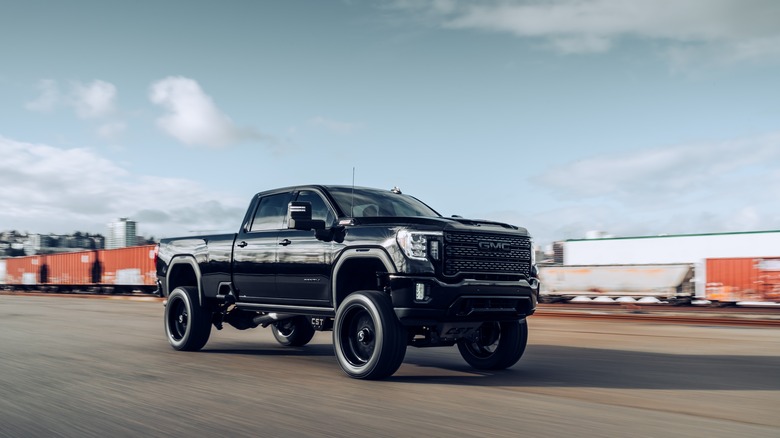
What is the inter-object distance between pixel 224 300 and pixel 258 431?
478 centimetres

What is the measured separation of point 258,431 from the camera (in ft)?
16.3

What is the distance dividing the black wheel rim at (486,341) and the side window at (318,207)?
2.09 meters

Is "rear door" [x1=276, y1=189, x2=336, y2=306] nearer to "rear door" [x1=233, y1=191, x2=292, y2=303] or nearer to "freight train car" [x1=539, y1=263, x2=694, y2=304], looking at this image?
"rear door" [x1=233, y1=191, x2=292, y2=303]

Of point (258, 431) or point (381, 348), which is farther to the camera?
point (381, 348)

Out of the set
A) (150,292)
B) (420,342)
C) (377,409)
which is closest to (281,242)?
(420,342)

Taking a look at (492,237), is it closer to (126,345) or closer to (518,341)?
(518,341)

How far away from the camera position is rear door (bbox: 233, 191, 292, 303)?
8773 millimetres

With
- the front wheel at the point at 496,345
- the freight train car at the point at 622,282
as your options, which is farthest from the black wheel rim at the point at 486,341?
the freight train car at the point at 622,282

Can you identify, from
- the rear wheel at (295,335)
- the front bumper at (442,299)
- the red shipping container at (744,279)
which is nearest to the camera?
the front bumper at (442,299)

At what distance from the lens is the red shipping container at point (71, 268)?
151ft

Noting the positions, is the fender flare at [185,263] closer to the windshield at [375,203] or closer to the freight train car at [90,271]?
the windshield at [375,203]

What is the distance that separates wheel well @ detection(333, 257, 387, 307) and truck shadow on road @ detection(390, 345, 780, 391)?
3.23ft

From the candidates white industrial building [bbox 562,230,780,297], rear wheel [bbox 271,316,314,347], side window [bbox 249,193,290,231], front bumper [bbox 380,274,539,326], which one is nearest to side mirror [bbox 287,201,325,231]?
front bumper [bbox 380,274,539,326]

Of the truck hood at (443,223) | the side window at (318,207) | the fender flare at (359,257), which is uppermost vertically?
the side window at (318,207)
